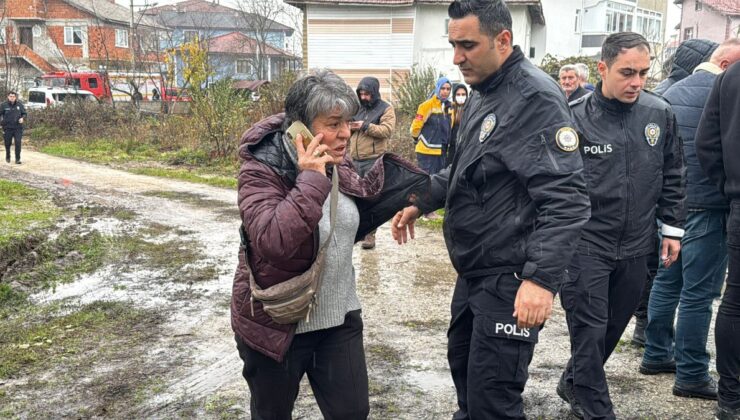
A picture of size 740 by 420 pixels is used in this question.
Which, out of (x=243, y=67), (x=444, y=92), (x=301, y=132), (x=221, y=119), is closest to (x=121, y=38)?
(x=243, y=67)

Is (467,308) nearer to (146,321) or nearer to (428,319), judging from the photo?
(428,319)

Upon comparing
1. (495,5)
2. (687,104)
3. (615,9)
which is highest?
(615,9)

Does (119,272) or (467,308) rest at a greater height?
(467,308)

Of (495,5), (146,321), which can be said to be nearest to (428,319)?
(146,321)

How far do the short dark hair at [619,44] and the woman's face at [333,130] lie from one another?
185 cm

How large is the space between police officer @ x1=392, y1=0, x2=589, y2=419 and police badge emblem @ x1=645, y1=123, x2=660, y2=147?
3.64 feet

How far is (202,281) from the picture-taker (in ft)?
23.7

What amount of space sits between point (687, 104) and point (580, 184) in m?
2.11

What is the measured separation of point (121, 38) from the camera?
2370 inches

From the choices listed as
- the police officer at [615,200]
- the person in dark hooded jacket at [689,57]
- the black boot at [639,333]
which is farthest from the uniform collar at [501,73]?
the black boot at [639,333]

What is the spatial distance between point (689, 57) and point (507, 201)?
296cm

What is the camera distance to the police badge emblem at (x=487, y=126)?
3008mm

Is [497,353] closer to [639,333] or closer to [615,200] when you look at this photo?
[615,200]

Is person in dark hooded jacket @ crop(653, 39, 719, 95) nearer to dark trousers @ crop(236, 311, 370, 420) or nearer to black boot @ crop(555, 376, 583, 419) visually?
black boot @ crop(555, 376, 583, 419)
